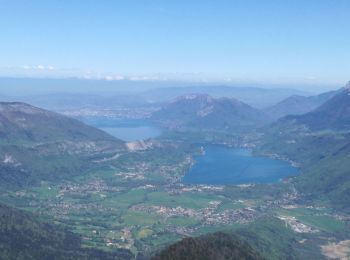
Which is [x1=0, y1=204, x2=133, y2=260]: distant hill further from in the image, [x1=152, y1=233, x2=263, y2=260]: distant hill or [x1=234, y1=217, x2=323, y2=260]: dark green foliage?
[x1=152, y1=233, x2=263, y2=260]: distant hill

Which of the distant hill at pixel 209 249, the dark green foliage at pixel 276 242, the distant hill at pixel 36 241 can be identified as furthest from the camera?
the dark green foliage at pixel 276 242

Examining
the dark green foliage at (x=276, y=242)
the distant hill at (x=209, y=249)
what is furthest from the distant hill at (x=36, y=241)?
the distant hill at (x=209, y=249)

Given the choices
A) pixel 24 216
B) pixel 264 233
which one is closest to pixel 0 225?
pixel 24 216

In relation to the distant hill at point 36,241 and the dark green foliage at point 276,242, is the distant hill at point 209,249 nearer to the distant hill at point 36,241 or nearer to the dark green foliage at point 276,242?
the dark green foliage at point 276,242

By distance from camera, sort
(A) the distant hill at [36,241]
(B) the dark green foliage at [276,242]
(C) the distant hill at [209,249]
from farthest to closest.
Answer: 1. (B) the dark green foliage at [276,242]
2. (A) the distant hill at [36,241]
3. (C) the distant hill at [209,249]

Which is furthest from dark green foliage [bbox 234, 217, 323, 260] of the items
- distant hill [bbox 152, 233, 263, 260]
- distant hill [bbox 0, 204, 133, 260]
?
distant hill [bbox 0, 204, 133, 260]

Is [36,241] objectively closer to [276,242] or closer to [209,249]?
[209,249]

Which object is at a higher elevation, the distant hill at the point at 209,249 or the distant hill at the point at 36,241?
the distant hill at the point at 209,249

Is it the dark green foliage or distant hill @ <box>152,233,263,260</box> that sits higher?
distant hill @ <box>152,233,263,260</box>
